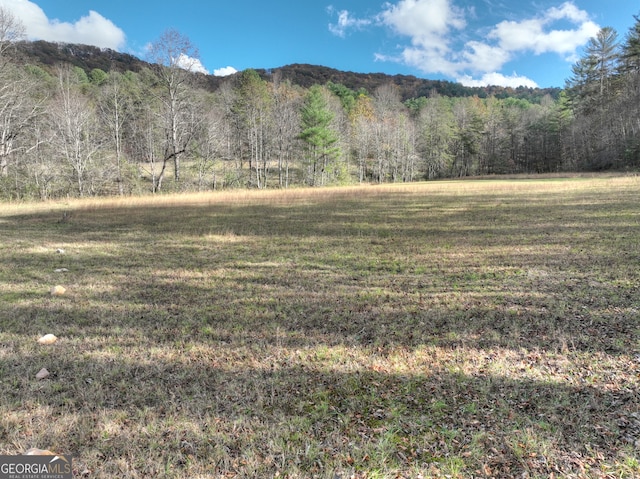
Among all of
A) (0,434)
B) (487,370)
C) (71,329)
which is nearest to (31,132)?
(71,329)

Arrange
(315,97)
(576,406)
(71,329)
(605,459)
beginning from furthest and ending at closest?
(315,97)
(71,329)
(576,406)
(605,459)

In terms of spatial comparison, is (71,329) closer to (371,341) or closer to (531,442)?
(371,341)

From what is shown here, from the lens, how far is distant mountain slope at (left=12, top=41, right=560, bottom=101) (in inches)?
2702

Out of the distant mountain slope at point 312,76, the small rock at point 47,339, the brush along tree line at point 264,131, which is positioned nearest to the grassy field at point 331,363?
the small rock at point 47,339

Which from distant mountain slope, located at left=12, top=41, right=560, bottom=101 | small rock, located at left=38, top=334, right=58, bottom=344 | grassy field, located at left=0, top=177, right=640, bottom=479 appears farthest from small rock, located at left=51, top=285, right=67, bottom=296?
distant mountain slope, located at left=12, top=41, right=560, bottom=101

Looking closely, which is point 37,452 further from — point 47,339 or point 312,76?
point 312,76

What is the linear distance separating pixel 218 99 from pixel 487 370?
164 ft

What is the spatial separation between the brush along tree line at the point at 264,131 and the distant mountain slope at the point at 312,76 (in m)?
18.3

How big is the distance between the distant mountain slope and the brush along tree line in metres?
18.3

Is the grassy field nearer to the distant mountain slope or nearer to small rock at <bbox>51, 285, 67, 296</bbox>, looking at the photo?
small rock at <bbox>51, 285, 67, 296</bbox>

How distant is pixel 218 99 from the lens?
4650cm

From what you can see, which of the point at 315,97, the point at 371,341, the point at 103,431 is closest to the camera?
the point at 103,431

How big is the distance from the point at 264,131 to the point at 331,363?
41297mm

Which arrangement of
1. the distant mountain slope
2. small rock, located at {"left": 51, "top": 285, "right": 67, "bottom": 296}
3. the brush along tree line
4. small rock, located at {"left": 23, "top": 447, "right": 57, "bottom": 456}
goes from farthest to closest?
the distant mountain slope → the brush along tree line → small rock, located at {"left": 51, "top": 285, "right": 67, "bottom": 296} → small rock, located at {"left": 23, "top": 447, "right": 57, "bottom": 456}
